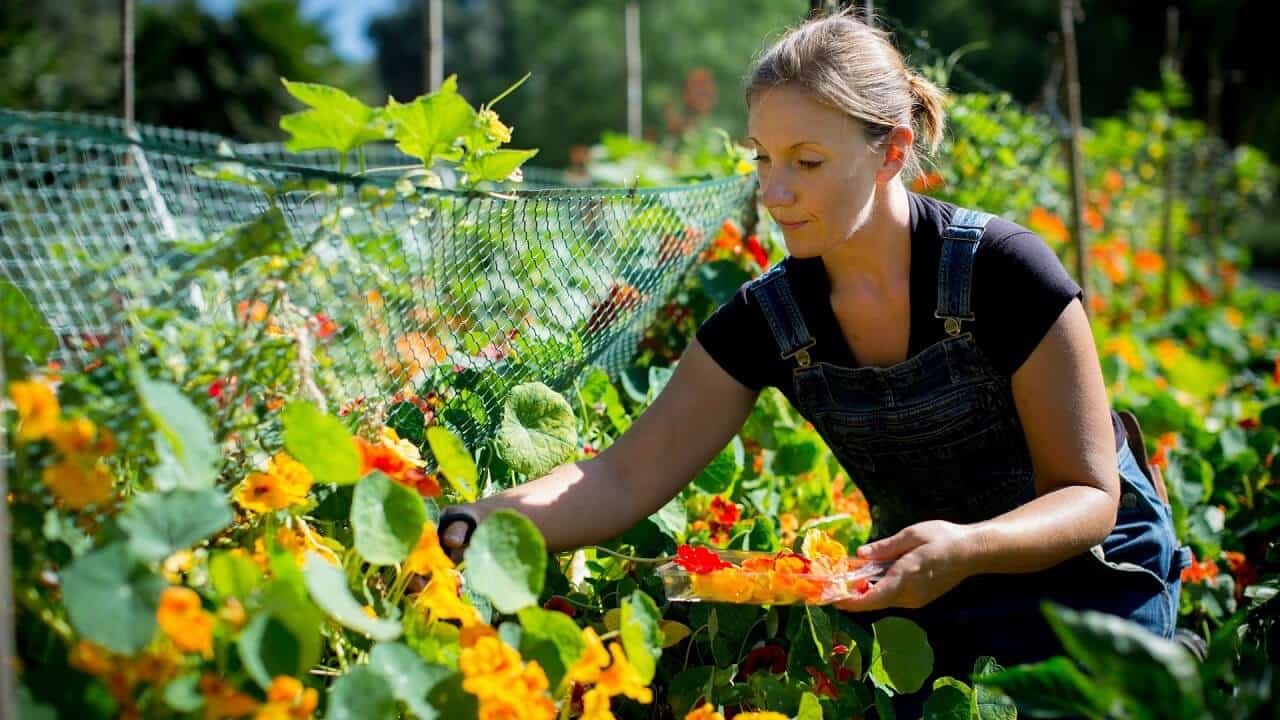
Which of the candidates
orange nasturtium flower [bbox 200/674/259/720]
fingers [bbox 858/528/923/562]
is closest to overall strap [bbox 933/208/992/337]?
fingers [bbox 858/528/923/562]

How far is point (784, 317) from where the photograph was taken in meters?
1.49

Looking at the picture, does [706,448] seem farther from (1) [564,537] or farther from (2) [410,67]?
→ (2) [410,67]

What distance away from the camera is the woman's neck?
1442mm

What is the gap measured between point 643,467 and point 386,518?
0.50 m

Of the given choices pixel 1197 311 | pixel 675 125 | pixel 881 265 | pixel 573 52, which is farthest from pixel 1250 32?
pixel 881 265

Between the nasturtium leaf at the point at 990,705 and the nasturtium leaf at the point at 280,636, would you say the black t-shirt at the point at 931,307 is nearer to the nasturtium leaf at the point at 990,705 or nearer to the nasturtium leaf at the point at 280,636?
the nasturtium leaf at the point at 990,705

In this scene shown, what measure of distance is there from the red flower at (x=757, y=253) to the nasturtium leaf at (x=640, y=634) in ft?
3.64

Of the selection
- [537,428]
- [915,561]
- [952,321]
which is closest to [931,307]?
[952,321]

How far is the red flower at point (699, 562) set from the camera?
1.21 meters

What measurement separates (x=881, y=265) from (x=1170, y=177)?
4.83 metres

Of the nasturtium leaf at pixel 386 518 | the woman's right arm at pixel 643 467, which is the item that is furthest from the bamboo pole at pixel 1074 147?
the nasturtium leaf at pixel 386 518

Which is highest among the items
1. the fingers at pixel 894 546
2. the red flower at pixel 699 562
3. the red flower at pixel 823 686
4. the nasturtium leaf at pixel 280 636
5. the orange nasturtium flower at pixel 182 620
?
the orange nasturtium flower at pixel 182 620

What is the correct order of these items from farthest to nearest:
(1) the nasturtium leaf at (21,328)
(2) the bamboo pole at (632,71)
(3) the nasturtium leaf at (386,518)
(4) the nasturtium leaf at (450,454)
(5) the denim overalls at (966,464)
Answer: (2) the bamboo pole at (632,71)
(5) the denim overalls at (966,464)
(4) the nasturtium leaf at (450,454)
(3) the nasturtium leaf at (386,518)
(1) the nasturtium leaf at (21,328)

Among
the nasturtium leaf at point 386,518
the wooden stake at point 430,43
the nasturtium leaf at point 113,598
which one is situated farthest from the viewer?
the wooden stake at point 430,43
